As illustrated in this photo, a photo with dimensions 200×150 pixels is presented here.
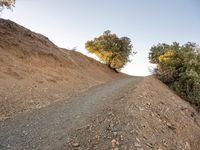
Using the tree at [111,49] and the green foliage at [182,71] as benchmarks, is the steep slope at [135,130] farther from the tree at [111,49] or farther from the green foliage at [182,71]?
the tree at [111,49]

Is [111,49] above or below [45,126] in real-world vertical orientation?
above

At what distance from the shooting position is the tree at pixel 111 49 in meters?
45.2

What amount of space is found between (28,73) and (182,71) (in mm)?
12875

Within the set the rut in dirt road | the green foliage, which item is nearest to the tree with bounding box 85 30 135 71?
the green foliage

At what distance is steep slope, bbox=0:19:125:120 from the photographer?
14.3m

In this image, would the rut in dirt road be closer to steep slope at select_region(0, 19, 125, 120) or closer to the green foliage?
steep slope at select_region(0, 19, 125, 120)

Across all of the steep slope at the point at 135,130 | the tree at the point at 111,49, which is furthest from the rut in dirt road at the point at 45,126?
the tree at the point at 111,49

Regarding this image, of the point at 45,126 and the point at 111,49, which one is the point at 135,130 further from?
the point at 111,49

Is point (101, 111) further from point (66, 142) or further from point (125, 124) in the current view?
point (66, 142)

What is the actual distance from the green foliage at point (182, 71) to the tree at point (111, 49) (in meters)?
17.0

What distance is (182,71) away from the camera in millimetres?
24500

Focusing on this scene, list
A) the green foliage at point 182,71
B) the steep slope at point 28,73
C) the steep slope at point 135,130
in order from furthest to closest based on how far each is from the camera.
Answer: the green foliage at point 182,71
the steep slope at point 28,73
the steep slope at point 135,130

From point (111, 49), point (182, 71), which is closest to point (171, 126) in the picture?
point (182, 71)

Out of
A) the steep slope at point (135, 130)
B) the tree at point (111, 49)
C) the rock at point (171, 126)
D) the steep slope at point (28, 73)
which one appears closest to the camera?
the steep slope at point (135, 130)
